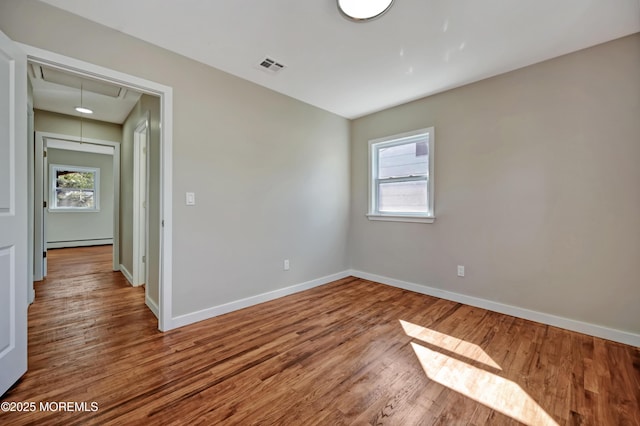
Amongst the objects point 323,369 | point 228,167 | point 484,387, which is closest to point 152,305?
point 228,167

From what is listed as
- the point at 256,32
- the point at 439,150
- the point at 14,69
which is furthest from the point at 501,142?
the point at 14,69

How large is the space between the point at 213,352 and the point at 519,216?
3055mm

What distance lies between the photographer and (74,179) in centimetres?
680

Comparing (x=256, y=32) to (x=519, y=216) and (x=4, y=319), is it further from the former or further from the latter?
(x=519, y=216)

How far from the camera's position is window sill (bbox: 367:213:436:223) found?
3309mm

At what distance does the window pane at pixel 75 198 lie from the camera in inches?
263

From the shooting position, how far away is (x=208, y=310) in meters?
2.64

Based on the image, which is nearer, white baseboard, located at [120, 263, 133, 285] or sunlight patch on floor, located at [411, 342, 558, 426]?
sunlight patch on floor, located at [411, 342, 558, 426]

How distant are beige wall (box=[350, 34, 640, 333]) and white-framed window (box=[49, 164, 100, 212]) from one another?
8.08m

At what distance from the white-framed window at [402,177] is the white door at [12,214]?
349cm

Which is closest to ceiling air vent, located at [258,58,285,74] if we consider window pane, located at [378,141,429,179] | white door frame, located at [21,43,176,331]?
white door frame, located at [21,43,176,331]

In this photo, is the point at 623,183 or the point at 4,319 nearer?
the point at 4,319

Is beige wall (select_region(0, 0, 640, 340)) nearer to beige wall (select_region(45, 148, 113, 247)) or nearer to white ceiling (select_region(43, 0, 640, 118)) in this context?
white ceiling (select_region(43, 0, 640, 118))

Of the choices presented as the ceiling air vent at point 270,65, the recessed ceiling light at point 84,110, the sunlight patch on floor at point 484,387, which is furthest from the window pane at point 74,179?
the sunlight patch on floor at point 484,387
